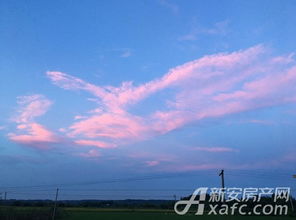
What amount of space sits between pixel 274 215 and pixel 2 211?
90.3 feet

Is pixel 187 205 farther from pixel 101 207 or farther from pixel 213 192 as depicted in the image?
pixel 101 207

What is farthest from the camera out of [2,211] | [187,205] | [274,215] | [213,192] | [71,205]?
[71,205]

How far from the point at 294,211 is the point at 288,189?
8.58 meters

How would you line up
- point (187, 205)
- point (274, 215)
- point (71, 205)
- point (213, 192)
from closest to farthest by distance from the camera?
1. point (187, 205)
2. point (213, 192)
3. point (274, 215)
4. point (71, 205)

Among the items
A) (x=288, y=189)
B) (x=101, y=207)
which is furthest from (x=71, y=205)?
(x=288, y=189)

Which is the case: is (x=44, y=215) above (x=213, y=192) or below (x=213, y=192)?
below

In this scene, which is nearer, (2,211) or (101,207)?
(2,211)

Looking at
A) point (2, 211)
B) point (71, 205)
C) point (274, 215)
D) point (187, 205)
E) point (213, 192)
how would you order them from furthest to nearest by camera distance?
point (71, 205), point (274, 215), point (213, 192), point (187, 205), point (2, 211)

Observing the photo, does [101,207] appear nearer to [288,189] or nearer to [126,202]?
[126,202]

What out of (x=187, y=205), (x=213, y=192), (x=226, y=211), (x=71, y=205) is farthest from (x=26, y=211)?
(x=71, y=205)

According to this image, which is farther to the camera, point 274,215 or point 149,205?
point 149,205

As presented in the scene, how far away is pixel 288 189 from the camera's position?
104 feet

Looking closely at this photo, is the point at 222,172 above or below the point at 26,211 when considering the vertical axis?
above

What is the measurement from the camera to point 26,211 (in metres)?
22.2
